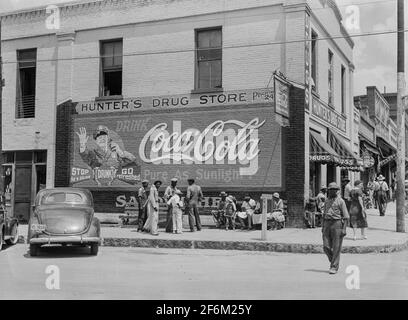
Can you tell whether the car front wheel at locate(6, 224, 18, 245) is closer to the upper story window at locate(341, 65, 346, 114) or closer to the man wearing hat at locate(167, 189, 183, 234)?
the man wearing hat at locate(167, 189, 183, 234)

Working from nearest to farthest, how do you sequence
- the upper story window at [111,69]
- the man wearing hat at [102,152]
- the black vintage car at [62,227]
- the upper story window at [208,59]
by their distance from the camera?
the black vintage car at [62,227]
the upper story window at [208,59]
the man wearing hat at [102,152]
the upper story window at [111,69]

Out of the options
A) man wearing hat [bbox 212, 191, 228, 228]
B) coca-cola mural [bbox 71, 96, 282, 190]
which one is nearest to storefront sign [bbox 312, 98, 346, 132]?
coca-cola mural [bbox 71, 96, 282, 190]

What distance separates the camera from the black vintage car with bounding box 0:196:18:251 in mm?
13966

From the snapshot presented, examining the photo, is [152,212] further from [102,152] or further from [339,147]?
[339,147]

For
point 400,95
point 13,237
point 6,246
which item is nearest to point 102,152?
point 13,237

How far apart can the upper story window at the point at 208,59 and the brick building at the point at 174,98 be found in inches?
1.6

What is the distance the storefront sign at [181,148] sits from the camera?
18750mm

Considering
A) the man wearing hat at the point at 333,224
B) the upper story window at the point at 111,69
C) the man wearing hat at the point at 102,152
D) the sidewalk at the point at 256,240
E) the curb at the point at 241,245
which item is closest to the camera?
the man wearing hat at the point at 333,224

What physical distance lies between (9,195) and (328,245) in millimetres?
16268

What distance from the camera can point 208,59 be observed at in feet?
66.2

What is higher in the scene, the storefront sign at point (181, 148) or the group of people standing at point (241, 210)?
the storefront sign at point (181, 148)

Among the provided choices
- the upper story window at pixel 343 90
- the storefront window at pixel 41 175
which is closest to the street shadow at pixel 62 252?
the storefront window at pixel 41 175

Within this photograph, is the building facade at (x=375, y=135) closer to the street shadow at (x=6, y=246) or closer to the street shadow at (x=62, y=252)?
the street shadow at (x=62, y=252)

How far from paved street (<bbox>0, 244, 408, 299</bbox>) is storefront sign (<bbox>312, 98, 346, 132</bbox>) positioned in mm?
7743
